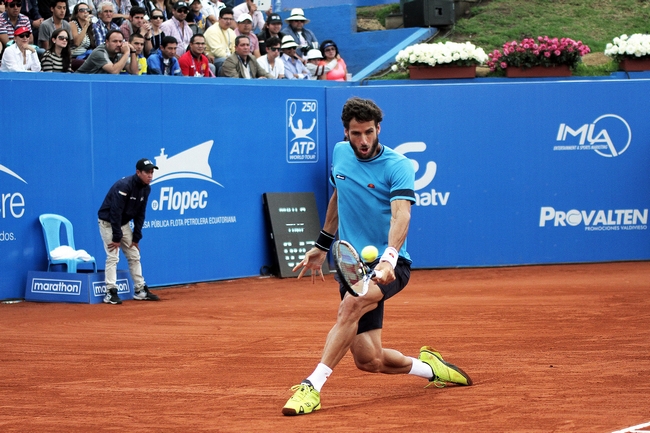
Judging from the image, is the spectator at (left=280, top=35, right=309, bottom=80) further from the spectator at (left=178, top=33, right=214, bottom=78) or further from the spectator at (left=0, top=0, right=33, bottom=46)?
the spectator at (left=0, top=0, right=33, bottom=46)

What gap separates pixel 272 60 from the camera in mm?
17328

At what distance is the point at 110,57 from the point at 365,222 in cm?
947

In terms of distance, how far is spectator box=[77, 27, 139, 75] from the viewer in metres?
14.2

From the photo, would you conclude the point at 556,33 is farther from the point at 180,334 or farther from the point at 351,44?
the point at 180,334

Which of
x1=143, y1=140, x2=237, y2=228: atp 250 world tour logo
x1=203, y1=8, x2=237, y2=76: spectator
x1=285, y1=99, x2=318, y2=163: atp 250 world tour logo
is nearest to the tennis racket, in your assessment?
x1=143, y1=140, x2=237, y2=228: atp 250 world tour logo

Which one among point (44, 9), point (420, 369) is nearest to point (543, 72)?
point (44, 9)

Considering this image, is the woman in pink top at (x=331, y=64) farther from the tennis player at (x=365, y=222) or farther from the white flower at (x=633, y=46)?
the tennis player at (x=365, y=222)

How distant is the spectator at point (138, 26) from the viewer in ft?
52.2

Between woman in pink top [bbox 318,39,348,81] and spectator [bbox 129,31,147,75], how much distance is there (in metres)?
4.57

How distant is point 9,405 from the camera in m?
6.63

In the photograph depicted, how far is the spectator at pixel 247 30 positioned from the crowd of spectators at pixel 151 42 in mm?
19

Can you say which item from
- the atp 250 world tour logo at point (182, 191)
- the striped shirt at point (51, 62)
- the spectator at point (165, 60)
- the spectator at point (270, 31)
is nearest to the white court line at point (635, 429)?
the atp 250 world tour logo at point (182, 191)

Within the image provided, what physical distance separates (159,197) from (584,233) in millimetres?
7306

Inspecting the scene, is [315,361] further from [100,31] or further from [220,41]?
[220,41]
